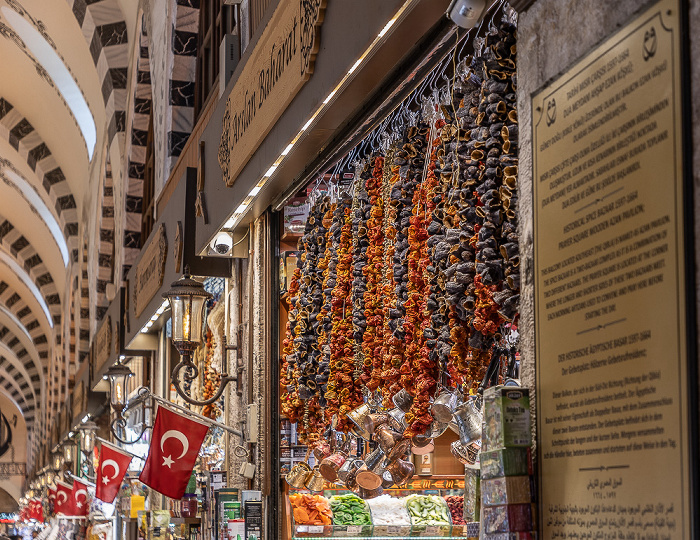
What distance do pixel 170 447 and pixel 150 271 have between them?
94.2 inches

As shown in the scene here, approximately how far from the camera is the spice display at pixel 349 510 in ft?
19.4

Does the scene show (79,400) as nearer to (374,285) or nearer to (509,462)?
(374,285)

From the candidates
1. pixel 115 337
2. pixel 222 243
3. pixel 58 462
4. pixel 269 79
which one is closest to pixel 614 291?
pixel 269 79

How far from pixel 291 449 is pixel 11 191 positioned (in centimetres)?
1792

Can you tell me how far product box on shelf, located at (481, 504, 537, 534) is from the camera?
2.21 m

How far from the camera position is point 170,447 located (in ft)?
21.5

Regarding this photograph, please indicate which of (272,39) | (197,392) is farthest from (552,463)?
(197,392)

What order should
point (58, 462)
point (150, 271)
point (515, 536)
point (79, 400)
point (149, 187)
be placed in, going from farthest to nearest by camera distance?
point (58, 462)
point (79, 400)
point (149, 187)
point (150, 271)
point (515, 536)

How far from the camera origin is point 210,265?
270 inches

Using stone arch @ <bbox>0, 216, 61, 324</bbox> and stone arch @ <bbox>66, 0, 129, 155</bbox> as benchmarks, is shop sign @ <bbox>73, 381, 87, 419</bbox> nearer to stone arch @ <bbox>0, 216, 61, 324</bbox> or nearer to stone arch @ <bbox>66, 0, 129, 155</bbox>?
stone arch @ <bbox>66, 0, 129, 155</bbox>

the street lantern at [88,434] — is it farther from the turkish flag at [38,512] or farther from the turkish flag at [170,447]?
the turkish flag at [38,512]

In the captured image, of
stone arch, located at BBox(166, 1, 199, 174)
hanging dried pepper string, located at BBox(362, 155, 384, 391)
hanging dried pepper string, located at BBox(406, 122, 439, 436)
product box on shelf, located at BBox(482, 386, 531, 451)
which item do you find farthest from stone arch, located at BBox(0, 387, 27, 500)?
product box on shelf, located at BBox(482, 386, 531, 451)

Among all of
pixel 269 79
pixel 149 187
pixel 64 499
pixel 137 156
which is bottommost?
pixel 64 499

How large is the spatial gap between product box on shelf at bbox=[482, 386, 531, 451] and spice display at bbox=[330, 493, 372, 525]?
12.1 ft
